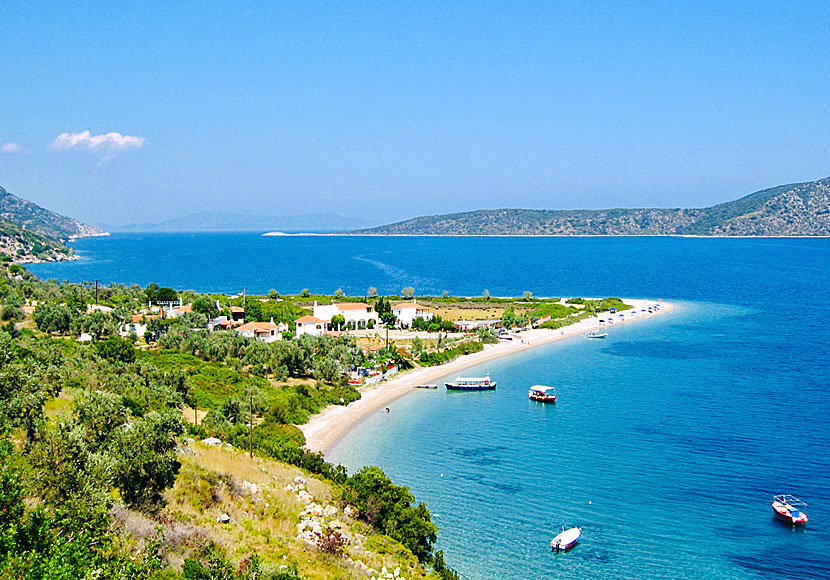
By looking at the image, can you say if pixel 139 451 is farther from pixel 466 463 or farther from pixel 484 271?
pixel 484 271

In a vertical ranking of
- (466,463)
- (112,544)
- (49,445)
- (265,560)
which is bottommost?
(466,463)

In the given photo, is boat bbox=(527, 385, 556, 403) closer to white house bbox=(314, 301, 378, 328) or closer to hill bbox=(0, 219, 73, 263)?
white house bbox=(314, 301, 378, 328)

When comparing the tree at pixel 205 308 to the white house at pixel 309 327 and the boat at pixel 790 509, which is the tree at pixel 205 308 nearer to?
the white house at pixel 309 327

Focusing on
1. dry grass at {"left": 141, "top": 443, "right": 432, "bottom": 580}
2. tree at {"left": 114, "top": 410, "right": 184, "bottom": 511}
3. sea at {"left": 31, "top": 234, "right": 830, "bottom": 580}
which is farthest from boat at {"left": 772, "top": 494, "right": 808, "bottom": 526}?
tree at {"left": 114, "top": 410, "right": 184, "bottom": 511}

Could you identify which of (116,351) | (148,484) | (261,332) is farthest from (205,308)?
(148,484)

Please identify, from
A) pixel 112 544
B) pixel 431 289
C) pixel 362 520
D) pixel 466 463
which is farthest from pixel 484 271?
pixel 112 544

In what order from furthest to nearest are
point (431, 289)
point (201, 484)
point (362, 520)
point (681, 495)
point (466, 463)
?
point (431, 289), point (466, 463), point (681, 495), point (362, 520), point (201, 484)
